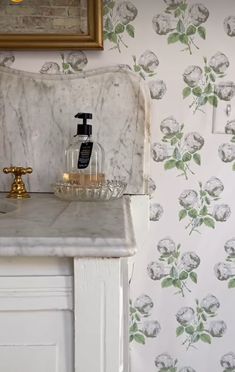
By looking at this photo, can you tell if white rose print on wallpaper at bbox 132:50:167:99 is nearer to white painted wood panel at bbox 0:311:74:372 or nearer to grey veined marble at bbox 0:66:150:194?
grey veined marble at bbox 0:66:150:194

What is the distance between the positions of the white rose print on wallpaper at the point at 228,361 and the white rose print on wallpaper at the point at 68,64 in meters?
0.95

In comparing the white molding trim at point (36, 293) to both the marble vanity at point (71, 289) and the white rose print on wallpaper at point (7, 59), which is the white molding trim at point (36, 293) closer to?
the marble vanity at point (71, 289)

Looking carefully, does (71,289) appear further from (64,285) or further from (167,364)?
(167,364)

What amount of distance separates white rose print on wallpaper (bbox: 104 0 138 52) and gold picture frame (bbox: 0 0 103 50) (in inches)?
1.4

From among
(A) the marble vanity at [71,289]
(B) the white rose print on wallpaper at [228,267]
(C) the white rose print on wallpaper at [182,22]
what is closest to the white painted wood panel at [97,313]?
(A) the marble vanity at [71,289]

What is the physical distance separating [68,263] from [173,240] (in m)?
0.59

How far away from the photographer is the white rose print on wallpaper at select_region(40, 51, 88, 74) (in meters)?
1.11

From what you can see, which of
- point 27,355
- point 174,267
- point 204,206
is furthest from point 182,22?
point 27,355

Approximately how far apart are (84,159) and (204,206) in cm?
40

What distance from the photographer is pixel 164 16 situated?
1.11 metres

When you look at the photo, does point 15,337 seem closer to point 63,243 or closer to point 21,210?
point 63,243

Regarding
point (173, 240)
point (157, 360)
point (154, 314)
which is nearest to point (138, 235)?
point (173, 240)

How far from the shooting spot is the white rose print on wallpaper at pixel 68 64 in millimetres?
1112

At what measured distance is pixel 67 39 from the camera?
108cm
